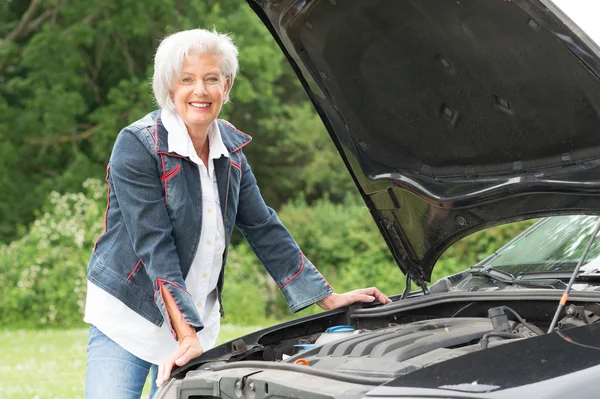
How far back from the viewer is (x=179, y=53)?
120 inches

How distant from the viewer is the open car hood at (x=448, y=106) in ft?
8.73

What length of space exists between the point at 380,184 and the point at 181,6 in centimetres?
1254

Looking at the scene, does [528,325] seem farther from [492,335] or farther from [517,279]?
[517,279]

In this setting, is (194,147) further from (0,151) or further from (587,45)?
(0,151)

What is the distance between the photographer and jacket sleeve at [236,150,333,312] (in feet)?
11.5

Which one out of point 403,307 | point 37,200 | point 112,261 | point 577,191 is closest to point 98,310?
point 112,261

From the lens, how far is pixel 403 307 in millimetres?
3312

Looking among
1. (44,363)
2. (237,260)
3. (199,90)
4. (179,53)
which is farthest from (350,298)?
(237,260)

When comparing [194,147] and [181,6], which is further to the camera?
[181,6]

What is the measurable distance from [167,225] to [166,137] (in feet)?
1.05

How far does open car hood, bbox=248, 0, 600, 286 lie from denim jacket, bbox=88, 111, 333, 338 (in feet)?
1.58

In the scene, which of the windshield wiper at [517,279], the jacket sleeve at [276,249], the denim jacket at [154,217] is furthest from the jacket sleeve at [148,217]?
the windshield wiper at [517,279]

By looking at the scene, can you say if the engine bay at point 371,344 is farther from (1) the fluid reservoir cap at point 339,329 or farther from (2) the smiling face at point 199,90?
(2) the smiling face at point 199,90

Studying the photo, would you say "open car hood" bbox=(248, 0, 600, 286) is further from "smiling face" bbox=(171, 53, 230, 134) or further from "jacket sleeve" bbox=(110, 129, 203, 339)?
"jacket sleeve" bbox=(110, 129, 203, 339)
